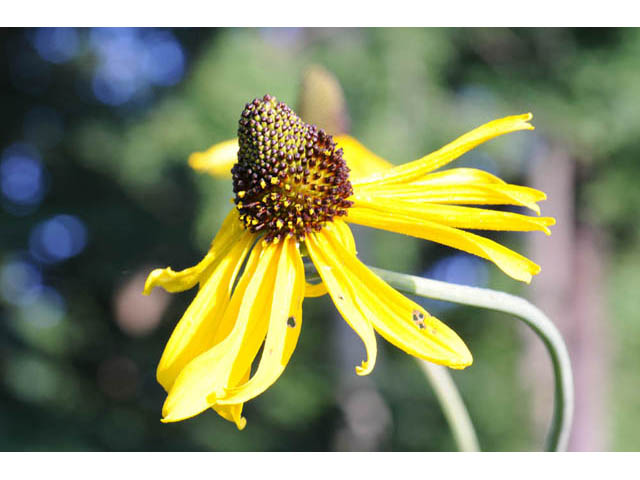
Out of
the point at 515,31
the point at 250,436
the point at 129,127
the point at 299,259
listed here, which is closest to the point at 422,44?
the point at 515,31

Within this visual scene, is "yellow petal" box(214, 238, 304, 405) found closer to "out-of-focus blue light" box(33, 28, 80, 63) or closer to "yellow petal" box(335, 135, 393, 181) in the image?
"yellow petal" box(335, 135, 393, 181)

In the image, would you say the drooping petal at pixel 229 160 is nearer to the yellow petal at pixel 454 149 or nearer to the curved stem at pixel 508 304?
the yellow petal at pixel 454 149

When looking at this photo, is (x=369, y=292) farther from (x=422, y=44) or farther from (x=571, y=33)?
(x=571, y=33)

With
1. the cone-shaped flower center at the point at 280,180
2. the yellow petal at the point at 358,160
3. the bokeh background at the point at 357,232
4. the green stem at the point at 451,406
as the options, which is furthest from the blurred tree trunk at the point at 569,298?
the cone-shaped flower center at the point at 280,180

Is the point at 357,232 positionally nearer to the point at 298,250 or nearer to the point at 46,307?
the point at 46,307

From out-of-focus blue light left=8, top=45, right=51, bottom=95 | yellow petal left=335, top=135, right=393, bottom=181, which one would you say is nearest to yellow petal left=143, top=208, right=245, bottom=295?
yellow petal left=335, top=135, right=393, bottom=181

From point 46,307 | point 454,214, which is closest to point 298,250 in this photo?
point 454,214
